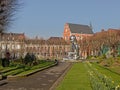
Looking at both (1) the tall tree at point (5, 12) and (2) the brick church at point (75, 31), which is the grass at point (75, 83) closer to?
(1) the tall tree at point (5, 12)

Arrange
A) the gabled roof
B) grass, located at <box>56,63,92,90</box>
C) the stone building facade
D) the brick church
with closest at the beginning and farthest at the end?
grass, located at <box>56,63,92,90</box> < the stone building facade < the brick church < the gabled roof

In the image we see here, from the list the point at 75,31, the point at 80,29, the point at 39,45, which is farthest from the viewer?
the point at 80,29

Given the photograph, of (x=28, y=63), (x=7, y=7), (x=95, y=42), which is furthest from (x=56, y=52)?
(x=7, y=7)

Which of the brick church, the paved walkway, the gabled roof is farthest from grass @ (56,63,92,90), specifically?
the gabled roof

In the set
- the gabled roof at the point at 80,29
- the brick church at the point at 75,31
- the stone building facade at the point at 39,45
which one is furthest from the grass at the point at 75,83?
the gabled roof at the point at 80,29

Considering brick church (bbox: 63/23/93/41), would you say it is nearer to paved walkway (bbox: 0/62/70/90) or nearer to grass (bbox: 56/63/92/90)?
grass (bbox: 56/63/92/90)

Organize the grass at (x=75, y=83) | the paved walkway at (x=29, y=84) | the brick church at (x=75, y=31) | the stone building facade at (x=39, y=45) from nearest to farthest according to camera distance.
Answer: the grass at (x=75, y=83), the paved walkway at (x=29, y=84), the stone building facade at (x=39, y=45), the brick church at (x=75, y=31)

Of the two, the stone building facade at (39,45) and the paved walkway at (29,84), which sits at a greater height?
the stone building facade at (39,45)

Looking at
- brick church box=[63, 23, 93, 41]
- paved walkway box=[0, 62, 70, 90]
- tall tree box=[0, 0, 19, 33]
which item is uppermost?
brick church box=[63, 23, 93, 41]

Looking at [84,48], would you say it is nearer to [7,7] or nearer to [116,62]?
[116,62]

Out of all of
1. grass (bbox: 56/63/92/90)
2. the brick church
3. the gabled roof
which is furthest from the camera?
the gabled roof

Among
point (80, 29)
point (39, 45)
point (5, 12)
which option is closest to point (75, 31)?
point (80, 29)

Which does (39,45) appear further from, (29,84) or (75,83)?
(75,83)

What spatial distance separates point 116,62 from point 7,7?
2415 centimetres
